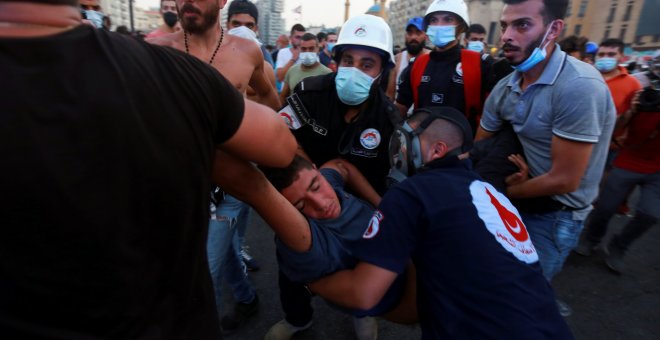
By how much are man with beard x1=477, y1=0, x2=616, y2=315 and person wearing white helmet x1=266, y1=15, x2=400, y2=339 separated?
0.73 m

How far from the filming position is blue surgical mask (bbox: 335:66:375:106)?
7.80ft

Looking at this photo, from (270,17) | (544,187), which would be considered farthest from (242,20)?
(270,17)

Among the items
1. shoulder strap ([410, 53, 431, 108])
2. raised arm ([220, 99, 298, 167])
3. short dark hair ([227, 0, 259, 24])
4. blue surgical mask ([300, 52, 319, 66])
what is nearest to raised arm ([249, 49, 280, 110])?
shoulder strap ([410, 53, 431, 108])

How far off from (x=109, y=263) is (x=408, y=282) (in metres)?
1.23

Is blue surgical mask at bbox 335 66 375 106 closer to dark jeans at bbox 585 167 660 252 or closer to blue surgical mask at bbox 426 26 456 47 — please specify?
blue surgical mask at bbox 426 26 456 47

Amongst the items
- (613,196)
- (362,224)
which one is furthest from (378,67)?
(613,196)

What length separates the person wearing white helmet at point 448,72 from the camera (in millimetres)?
3109

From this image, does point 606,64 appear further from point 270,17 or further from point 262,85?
point 270,17

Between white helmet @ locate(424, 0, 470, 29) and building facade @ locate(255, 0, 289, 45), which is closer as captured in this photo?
white helmet @ locate(424, 0, 470, 29)

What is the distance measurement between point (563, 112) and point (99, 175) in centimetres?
199

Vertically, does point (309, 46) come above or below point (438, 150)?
above

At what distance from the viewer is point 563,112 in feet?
6.10

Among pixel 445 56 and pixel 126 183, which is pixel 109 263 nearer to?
pixel 126 183

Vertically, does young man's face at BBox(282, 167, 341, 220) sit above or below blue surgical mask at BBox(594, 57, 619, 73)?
below
